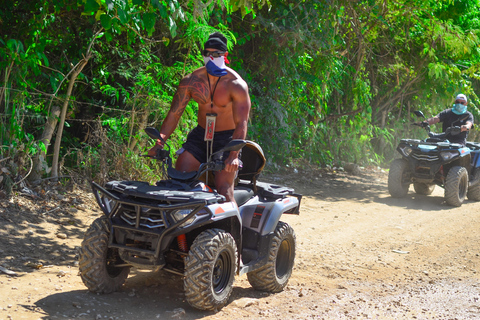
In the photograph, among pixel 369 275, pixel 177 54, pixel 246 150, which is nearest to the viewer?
pixel 246 150

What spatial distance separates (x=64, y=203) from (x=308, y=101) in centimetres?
780

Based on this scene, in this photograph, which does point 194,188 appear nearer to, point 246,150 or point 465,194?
point 246,150

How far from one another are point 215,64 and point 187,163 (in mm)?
887

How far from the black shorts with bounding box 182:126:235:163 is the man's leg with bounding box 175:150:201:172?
0.04 meters

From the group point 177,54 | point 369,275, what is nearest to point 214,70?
point 369,275

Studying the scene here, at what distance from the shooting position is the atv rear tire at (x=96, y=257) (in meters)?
4.09

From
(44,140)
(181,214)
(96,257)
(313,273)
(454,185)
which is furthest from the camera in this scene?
(454,185)

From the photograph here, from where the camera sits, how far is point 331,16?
1091cm

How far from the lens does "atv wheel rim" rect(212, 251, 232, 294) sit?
13.8 ft

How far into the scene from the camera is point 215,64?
4.62 m

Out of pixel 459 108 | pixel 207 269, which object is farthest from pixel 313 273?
pixel 459 108

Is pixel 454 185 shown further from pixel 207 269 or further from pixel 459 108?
pixel 207 269

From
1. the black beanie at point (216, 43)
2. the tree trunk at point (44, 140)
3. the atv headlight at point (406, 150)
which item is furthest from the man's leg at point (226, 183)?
the atv headlight at point (406, 150)

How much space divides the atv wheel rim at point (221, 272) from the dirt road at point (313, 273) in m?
0.22
